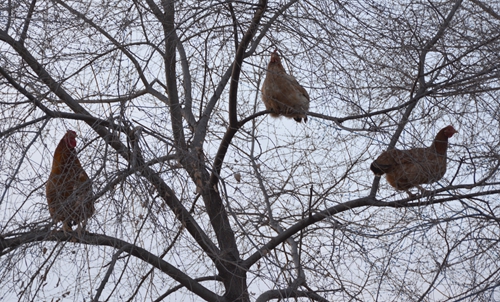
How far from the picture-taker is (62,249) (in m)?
3.99

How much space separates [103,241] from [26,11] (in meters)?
2.08

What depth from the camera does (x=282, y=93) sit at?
573 centimetres

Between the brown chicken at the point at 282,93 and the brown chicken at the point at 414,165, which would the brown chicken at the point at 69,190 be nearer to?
the brown chicken at the point at 282,93

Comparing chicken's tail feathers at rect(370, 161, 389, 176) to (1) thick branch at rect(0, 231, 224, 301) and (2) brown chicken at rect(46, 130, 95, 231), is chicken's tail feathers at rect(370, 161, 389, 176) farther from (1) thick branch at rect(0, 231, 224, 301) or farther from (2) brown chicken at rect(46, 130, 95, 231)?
(2) brown chicken at rect(46, 130, 95, 231)

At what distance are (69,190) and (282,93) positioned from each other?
87.7 inches

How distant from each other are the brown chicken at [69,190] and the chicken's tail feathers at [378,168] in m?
2.45

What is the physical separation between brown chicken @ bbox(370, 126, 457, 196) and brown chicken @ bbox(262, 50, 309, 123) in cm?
85

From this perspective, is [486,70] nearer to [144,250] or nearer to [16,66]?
[144,250]

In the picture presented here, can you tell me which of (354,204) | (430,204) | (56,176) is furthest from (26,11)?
(430,204)

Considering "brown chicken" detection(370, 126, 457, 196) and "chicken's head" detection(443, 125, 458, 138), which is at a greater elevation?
"chicken's head" detection(443, 125, 458, 138)

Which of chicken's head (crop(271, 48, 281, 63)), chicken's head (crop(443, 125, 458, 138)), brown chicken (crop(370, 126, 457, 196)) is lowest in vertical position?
brown chicken (crop(370, 126, 457, 196))

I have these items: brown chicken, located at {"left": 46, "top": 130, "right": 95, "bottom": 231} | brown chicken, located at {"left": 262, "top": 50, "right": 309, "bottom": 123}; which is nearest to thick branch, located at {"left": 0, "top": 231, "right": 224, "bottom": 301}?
brown chicken, located at {"left": 46, "top": 130, "right": 95, "bottom": 231}

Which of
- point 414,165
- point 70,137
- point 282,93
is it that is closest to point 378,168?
point 414,165

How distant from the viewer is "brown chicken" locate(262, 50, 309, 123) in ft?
18.2
